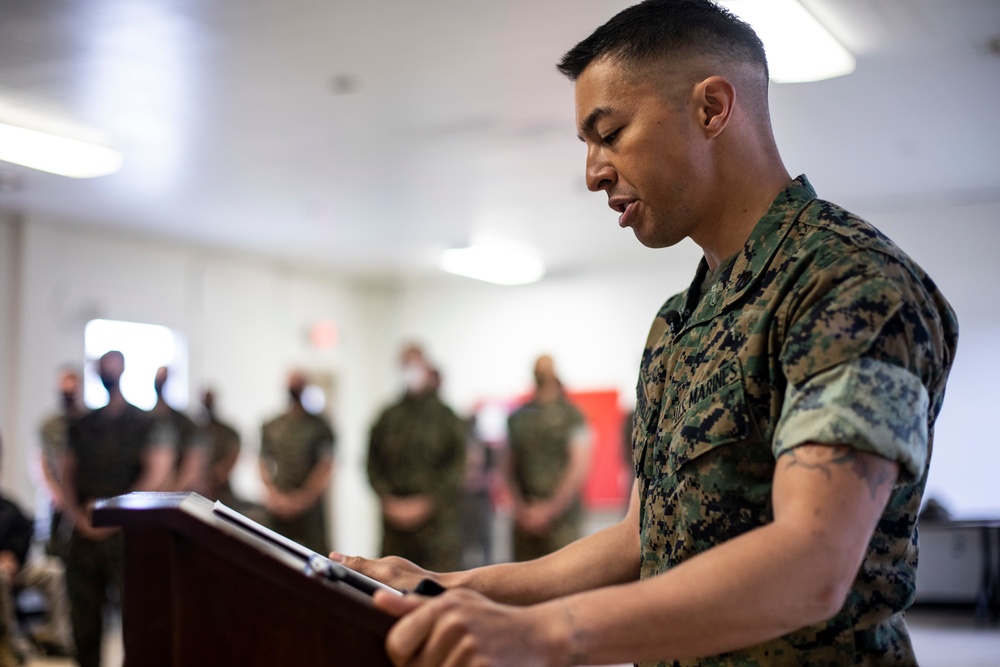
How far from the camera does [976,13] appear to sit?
14.8 ft

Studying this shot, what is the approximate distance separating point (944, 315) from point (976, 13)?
4.03 metres

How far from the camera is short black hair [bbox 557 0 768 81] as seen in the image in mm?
1268

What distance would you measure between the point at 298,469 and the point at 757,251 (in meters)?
6.28

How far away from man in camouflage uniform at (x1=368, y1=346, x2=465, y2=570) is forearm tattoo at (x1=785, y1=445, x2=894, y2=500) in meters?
5.42

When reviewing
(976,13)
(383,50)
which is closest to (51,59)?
(383,50)

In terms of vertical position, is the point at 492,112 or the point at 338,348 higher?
the point at 492,112

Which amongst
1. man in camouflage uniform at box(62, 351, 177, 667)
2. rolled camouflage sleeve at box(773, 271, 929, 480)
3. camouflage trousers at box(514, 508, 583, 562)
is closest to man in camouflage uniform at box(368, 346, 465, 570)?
camouflage trousers at box(514, 508, 583, 562)

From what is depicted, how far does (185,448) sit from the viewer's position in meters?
7.56

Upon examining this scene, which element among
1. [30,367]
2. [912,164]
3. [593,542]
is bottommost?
[593,542]

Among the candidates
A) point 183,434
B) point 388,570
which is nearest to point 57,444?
point 183,434

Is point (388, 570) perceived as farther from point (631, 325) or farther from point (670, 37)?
point (631, 325)

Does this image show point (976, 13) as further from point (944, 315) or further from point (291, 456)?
point (291, 456)

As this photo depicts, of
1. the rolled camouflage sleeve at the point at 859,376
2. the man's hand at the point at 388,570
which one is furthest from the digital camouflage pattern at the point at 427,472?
the rolled camouflage sleeve at the point at 859,376

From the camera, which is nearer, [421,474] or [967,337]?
[421,474]
